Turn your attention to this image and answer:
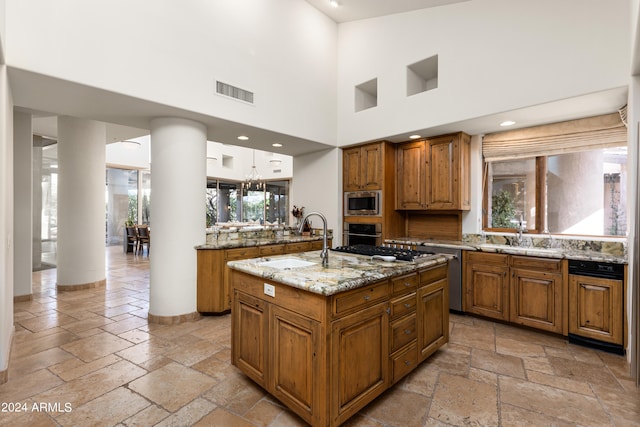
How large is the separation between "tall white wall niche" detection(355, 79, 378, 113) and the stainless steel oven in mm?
1914

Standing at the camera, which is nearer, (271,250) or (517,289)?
(517,289)

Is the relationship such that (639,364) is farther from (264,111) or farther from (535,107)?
(264,111)

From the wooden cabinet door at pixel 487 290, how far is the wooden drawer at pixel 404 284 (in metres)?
1.74

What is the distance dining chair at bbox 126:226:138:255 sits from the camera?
834 centimetres

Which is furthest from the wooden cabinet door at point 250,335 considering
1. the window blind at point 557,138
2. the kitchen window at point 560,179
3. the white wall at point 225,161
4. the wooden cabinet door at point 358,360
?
the white wall at point 225,161

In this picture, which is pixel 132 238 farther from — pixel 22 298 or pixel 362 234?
pixel 362 234

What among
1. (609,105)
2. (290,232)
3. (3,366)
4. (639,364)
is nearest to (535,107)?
(609,105)

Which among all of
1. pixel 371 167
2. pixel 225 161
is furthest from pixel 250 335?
pixel 225 161

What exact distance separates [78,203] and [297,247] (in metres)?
3.60

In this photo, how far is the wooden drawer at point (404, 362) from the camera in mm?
2162

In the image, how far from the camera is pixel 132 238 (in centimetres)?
843

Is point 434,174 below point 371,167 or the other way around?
below

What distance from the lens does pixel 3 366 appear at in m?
2.33

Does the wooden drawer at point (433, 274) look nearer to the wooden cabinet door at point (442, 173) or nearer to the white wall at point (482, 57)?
the wooden cabinet door at point (442, 173)
